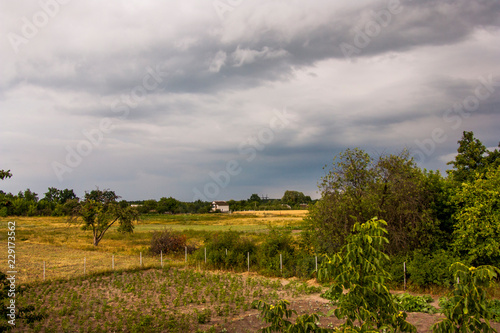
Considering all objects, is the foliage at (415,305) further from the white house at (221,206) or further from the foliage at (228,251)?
the white house at (221,206)

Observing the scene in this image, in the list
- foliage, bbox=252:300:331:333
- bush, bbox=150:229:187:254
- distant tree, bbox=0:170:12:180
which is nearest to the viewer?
foliage, bbox=252:300:331:333

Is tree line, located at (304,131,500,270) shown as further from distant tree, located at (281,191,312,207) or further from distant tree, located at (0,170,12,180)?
distant tree, located at (281,191,312,207)

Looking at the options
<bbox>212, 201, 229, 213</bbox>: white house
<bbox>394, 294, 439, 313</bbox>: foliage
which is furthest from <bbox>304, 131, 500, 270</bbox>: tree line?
<bbox>212, 201, 229, 213</bbox>: white house

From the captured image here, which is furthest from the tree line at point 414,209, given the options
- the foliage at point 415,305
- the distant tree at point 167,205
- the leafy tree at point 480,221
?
the distant tree at point 167,205

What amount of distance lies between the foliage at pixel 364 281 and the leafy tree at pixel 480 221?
41.0 ft

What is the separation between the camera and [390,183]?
16.2m

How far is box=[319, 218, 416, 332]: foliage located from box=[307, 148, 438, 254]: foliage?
12152 mm

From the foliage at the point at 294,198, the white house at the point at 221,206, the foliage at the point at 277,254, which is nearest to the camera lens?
the foliage at the point at 277,254

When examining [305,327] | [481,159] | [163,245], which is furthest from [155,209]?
[305,327]

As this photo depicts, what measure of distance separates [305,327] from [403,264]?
13213mm

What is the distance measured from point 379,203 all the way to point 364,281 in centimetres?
1354

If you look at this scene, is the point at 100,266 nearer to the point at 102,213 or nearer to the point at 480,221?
the point at 102,213

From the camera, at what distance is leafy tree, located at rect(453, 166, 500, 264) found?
13.6 metres

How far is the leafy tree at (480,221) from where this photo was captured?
44.8ft
